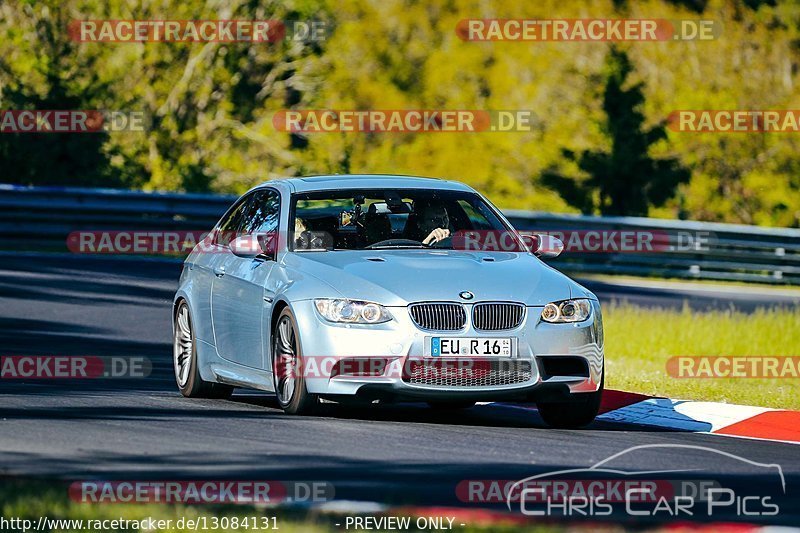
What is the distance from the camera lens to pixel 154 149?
134ft

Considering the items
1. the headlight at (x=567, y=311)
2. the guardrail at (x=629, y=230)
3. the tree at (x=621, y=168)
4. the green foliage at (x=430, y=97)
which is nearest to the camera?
the headlight at (x=567, y=311)

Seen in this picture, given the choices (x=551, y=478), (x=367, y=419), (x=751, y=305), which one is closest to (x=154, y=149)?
(x=751, y=305)

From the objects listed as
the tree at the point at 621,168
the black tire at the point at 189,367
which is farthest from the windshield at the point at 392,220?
the tree at the point at 621,168

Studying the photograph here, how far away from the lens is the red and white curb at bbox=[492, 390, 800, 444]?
11.4m

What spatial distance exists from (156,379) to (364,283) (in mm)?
3908

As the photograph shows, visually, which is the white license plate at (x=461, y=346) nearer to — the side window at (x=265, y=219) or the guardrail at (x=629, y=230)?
the side window at (x=265, y=219)

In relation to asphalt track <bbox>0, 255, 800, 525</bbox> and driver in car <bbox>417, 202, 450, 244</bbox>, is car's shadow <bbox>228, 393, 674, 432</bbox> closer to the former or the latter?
asphalt track <bbox>0, 255, 800, 525</bbox>

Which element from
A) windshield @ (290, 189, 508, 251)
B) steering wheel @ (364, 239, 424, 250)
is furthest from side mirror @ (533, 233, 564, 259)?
steering wheel @ (364, 239, 424, 250)

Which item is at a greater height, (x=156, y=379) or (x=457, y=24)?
(x=457, y=24)

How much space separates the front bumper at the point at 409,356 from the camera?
1037 cm

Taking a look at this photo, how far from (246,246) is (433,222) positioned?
1.36 m

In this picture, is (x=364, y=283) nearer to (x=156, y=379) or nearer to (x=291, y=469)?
(x=291, y=469)

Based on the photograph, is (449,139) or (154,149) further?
(449,139)

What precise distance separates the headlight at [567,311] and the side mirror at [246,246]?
6.88 feet
